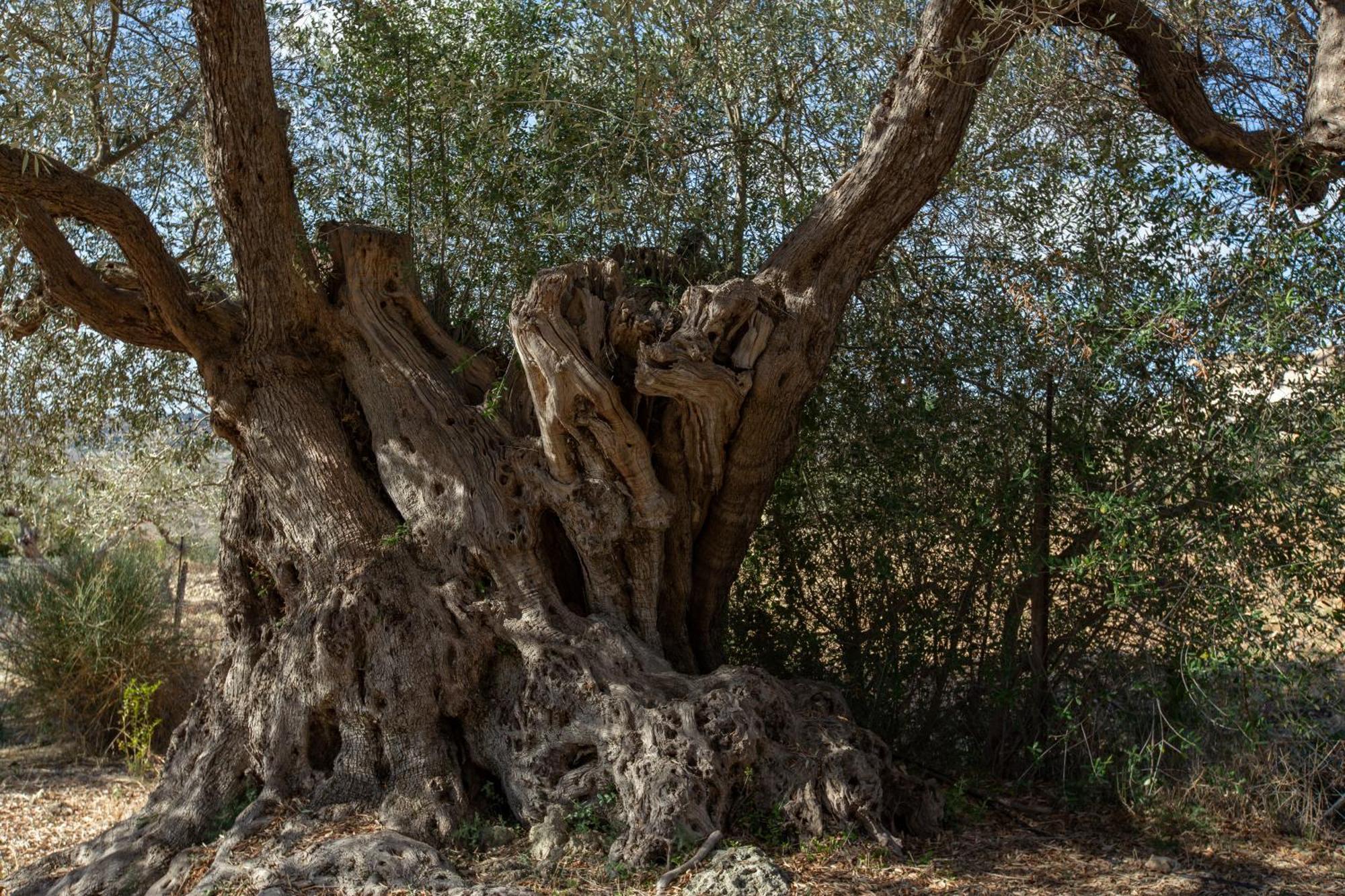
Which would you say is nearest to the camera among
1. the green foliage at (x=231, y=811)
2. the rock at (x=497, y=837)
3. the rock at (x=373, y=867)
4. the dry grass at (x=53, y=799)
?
the rock at (x=373, y=867)

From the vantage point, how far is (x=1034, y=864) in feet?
16.8

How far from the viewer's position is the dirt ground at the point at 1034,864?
4.66 meters

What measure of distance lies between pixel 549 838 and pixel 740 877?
0.91 metres

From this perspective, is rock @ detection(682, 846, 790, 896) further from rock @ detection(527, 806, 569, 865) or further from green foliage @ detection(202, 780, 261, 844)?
green foliage @ detection(202, 780, 261, 844)

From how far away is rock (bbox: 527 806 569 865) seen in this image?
15.7 ft

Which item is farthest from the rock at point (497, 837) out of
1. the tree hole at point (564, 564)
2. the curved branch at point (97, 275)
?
the curved branch at point (97, 275)

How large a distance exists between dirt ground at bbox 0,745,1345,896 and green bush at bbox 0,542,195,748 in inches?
95.3

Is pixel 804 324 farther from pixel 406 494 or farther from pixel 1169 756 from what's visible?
pixel 1169 756

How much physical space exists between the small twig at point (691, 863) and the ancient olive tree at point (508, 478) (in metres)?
0.07

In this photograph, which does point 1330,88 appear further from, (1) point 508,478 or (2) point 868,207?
(1) point 508,478

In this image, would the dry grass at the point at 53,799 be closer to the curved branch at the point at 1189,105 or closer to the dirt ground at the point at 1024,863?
the dirt ground at the point at 1024,863

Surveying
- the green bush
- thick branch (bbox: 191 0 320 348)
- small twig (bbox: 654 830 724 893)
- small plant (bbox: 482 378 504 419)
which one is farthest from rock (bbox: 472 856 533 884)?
the green bush

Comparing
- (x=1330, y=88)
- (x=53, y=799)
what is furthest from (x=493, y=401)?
(x=53, y=799)

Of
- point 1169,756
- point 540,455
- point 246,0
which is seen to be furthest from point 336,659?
point 1169,756
